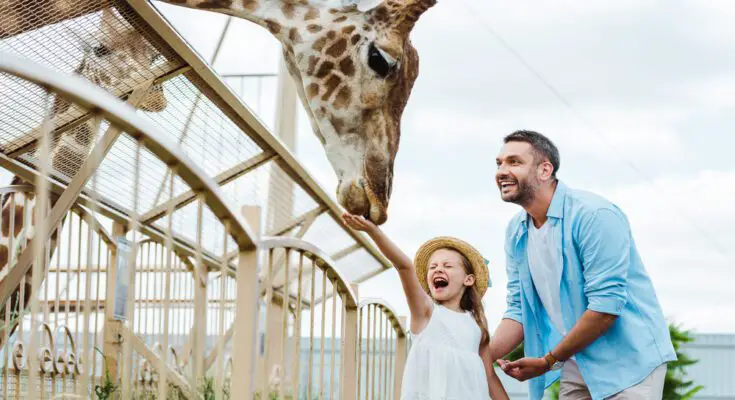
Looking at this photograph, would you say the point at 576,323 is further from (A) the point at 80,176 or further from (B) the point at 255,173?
(B) the point at 255,173

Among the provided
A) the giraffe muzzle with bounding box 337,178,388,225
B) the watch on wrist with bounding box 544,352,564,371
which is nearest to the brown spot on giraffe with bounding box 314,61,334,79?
the giraffe muzzle with bounding box 337,178,388,225

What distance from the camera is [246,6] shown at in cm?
441

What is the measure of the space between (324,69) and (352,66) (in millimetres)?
122

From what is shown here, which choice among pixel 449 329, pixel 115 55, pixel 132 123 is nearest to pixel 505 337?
pixel 449 329

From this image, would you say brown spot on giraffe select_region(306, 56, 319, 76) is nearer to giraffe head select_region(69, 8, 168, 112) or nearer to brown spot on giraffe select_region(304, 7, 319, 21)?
brown spot on giraffe select_region(304, 7, 319, 21)

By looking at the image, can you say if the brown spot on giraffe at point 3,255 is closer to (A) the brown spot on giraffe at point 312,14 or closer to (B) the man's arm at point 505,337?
(A) the brown spot on giraffe at point 312,14

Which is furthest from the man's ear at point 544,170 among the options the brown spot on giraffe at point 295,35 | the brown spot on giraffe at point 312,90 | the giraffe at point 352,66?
the brown spot on giraffe at point 295,35

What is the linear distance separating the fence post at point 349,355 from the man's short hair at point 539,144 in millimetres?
851

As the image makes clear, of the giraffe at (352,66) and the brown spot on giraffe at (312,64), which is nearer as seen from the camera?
the giraffe at (352,66)

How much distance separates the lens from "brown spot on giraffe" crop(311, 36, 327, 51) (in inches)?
175

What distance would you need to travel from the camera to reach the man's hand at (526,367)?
3.53 m

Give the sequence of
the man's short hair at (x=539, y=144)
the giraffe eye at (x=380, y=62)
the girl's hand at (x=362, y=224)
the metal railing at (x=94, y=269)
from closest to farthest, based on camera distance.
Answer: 1. the metal railing at (x=94, y=269)
2. the girl's hand at (x=362, y=224)
3. the man's short hair at (x=539, y=144)
4. the giraffe eye at (x=380, y=62)

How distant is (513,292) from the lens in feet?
12.9

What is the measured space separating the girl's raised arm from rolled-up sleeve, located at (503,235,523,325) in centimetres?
34
